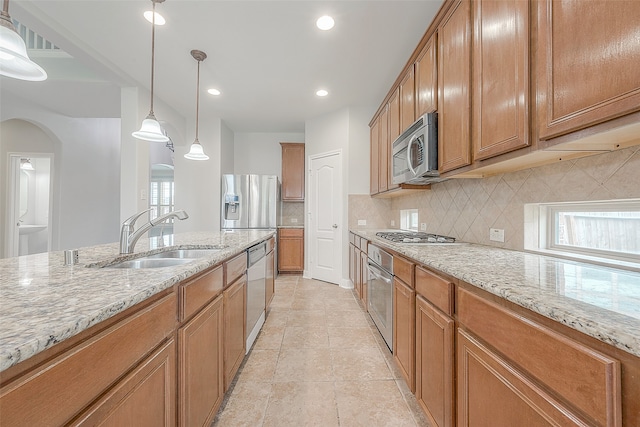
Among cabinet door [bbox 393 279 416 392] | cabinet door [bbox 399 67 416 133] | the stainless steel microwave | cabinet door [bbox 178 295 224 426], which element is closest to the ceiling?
cabinet door [bbox 399 67 416 133]

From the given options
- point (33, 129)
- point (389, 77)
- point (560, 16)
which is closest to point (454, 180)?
point (560, 16)

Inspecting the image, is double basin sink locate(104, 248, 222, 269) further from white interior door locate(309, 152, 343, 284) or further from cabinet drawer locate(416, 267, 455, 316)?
white interior door locate(309, 152, 343, 284)

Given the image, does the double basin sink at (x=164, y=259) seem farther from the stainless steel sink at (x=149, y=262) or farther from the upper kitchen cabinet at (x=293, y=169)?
the upper kitchen cabinet at (x=293, y=169)

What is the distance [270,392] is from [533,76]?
2.09 metres

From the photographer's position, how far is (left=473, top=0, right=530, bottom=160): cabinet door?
1049 millimetres

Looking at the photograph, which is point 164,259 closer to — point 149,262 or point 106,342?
point 149,262

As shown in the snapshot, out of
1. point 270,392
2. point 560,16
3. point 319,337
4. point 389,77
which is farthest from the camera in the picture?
point 389,77

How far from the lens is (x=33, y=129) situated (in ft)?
14.3

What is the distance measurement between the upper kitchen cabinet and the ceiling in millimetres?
839

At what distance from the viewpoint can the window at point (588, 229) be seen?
1.01 meters

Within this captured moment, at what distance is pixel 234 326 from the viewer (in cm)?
154

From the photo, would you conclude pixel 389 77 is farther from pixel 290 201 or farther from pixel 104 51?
pixel 104 51

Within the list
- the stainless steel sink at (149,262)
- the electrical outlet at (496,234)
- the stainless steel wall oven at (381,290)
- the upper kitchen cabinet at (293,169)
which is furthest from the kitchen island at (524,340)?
the upper kitchen cabinet at (293,169)

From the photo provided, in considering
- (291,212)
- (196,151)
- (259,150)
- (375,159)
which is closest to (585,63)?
(375,159)
